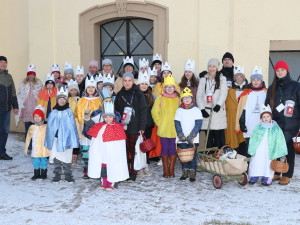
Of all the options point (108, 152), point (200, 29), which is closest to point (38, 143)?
point (108, 152)

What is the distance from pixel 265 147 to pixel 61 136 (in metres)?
2.98

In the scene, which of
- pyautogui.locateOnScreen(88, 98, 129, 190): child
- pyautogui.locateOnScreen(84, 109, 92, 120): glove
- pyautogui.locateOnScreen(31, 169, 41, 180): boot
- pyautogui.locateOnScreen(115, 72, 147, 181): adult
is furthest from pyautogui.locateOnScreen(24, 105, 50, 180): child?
pyautogui.locateOnScreen(115, 72, 147, 181): adult

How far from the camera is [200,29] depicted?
732 cm

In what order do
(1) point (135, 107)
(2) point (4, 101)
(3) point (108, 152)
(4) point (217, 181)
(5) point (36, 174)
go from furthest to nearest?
(2) point (4, 101) → (5) point (36, 174) → (1) point (135, 107) → (4) point (217, 181) → (3) point (108, 152)

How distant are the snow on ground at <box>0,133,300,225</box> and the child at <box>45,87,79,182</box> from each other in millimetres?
312

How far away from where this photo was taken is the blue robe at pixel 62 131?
4980mm

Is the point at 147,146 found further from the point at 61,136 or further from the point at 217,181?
the point at 61,136

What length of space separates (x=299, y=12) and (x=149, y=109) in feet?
13.0

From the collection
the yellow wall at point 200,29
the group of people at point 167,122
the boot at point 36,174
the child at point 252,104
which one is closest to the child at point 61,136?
the group of people at point 167,122

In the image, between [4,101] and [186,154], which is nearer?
[186,154]

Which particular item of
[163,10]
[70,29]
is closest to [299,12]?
[163,10]

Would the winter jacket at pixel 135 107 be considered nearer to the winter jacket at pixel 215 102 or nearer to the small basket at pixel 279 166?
the winter jacket at pixel 215 102

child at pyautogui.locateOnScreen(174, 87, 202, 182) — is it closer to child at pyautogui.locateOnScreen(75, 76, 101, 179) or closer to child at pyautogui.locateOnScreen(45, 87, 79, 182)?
child at pyautogui.locateOnScreen(75, 76, 101, 179)

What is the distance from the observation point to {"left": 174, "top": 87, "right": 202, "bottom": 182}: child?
505 centimetres
